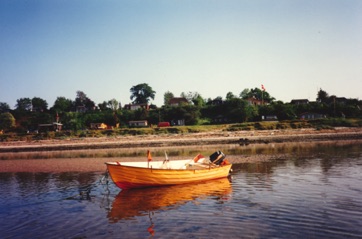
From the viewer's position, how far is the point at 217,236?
1131 centimetres

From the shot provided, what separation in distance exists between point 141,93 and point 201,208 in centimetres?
13463

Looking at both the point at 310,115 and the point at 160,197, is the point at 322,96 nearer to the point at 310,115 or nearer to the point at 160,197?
the point at 310,115

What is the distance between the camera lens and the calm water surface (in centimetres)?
1208

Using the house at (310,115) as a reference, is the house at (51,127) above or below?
below

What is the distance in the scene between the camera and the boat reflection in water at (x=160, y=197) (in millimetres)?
15644

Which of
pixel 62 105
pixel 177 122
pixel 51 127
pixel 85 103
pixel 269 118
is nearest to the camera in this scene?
pixel 269 118

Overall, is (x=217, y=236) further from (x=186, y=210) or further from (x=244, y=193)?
(x=244, y=193)

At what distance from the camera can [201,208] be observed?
1548cm

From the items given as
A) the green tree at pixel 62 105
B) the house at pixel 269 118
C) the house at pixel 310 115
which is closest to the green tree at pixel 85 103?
the green tree at pixel 62 105

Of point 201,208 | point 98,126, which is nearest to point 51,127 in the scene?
point 98,126

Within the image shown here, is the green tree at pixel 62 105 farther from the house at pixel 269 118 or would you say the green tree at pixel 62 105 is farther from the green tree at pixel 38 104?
the house at pixel 269 118

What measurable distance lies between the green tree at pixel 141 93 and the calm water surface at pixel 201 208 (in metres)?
123

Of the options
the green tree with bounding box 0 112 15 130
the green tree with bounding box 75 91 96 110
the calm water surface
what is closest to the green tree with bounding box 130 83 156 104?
the green tree with bounding box 75 91 96 110

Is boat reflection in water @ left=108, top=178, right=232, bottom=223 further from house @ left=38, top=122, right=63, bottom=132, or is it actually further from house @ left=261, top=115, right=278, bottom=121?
house @ left=38, top=122, right=63, bottom=132
